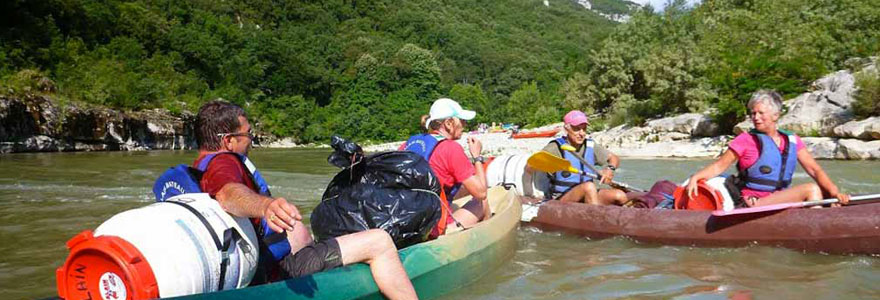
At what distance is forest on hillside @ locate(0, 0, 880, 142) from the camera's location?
24.1m

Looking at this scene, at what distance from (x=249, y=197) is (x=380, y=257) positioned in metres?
0.91

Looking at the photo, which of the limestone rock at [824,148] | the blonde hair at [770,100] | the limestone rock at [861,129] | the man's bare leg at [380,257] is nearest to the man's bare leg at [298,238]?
the man's bare leg at [380,257]

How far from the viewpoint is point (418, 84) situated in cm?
6750

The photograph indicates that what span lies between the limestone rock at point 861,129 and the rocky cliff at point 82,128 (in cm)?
2359

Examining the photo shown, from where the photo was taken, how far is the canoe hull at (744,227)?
4.72 metres

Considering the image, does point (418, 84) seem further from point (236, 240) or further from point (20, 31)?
point (236, 240)

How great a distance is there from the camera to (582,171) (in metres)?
6.68

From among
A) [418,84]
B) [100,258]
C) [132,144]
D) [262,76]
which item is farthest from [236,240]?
[418,84]

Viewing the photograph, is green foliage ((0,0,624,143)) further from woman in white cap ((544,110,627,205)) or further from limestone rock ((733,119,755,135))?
limestone rock ((733,119,755,135))

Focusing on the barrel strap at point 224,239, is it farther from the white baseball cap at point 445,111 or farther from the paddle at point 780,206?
the paddle at point 780,206

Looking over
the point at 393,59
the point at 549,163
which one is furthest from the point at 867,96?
the point at 393,59

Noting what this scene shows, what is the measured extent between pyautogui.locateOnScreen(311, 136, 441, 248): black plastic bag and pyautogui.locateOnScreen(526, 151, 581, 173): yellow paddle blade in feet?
9.16

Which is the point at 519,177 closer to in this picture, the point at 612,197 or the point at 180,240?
the point at 612,197

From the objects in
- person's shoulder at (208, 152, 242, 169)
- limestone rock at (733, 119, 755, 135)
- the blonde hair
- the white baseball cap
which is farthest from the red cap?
limestone rock at (733, 119, 755, 135)
